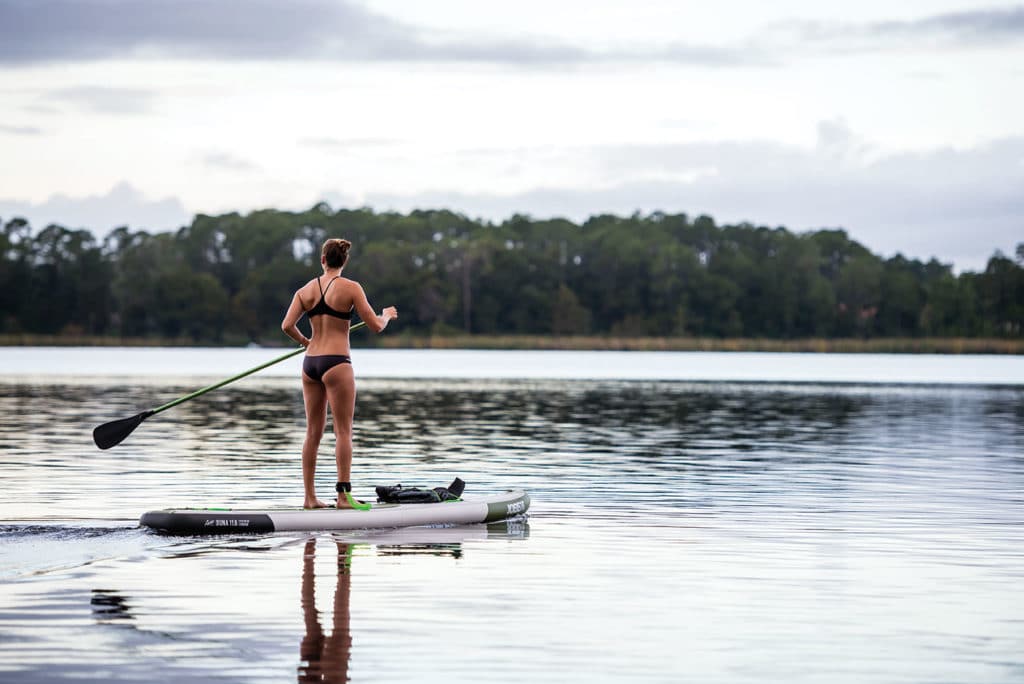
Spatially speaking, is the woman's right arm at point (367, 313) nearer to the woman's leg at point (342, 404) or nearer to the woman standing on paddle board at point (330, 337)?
the woman standing on paddle board at point (330, 337)

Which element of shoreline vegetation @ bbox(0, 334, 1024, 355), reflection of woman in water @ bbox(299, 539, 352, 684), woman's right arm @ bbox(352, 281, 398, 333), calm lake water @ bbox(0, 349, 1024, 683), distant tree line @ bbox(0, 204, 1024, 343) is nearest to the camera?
reflection of woman in water @ bbox(299, 539, 352, 684)

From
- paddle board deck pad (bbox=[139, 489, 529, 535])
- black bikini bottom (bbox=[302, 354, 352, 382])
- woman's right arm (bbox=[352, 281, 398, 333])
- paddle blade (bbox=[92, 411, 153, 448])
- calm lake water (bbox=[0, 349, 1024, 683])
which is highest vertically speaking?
woman's right arm (bbox=[352, 281, 398, 333])

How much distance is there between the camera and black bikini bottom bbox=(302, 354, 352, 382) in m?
13.6

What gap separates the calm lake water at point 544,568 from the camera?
8.80 meters

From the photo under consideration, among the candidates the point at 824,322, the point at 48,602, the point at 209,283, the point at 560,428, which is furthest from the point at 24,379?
the point at 824,322

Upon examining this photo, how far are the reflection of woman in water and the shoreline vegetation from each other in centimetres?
8557

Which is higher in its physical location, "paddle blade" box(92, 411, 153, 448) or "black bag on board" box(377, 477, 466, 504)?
"paddle blade" box(92, 411, 153, 448)

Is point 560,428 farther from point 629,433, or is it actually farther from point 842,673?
point 842,673

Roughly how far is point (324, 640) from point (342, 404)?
15.3 ft

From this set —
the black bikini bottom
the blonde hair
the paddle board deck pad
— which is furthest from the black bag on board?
the blonde hair

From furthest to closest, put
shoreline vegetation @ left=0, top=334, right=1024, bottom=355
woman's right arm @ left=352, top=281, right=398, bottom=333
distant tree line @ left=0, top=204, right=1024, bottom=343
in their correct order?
distant tree line @ left=0, top=204, right=1024, bottom=343
shoreline vegetation @ left=0, top=334, right=1024, bottom=355
woman's right arm @ left=352, top=281, right=398, bottom=333

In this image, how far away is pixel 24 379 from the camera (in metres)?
58.4

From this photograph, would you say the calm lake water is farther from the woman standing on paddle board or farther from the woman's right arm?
the woman's right arm

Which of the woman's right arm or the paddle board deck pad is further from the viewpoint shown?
the paddle board deck pad
